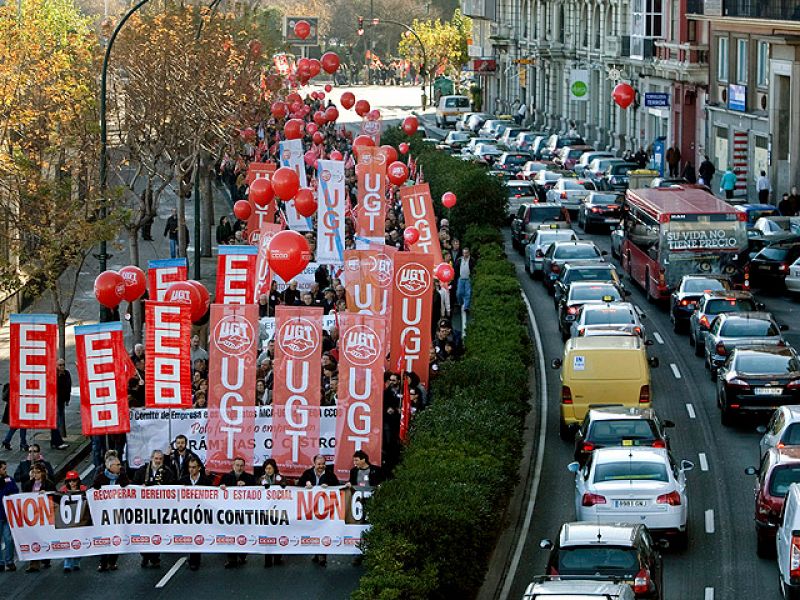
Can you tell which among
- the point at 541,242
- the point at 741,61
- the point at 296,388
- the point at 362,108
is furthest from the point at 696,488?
the point at 741,61

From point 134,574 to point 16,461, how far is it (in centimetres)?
622

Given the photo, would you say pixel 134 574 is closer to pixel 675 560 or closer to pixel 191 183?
pixel 675 560

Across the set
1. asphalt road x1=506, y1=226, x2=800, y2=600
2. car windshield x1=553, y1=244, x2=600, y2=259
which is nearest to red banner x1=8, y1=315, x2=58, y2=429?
asphalt road x1=506, y1=226, x2=800, y2=600

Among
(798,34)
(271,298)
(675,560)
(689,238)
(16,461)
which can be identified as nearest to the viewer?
(675,560)

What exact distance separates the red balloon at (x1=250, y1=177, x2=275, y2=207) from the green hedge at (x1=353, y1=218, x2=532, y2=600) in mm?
9630

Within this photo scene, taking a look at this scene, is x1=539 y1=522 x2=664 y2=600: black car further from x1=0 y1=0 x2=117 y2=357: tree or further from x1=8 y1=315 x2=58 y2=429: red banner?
x1=0 y1=0 x2=117 y2=357: tree

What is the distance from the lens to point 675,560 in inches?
862

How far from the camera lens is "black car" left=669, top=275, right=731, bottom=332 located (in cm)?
3728

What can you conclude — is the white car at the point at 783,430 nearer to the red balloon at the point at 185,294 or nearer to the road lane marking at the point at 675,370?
the road lane marking at the point at 675,370

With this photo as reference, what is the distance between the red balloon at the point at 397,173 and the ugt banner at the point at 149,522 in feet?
74.5

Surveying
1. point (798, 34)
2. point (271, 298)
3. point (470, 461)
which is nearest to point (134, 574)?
point (470, 461)

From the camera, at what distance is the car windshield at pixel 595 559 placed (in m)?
18.2

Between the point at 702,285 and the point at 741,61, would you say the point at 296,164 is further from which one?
the point at 741,61

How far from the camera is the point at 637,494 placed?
21.7 metres
